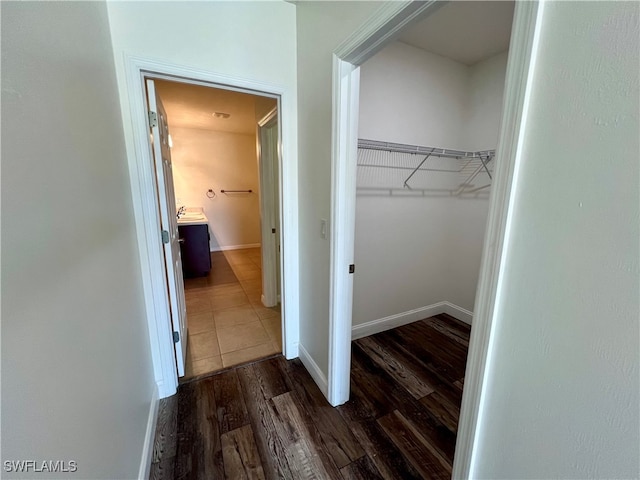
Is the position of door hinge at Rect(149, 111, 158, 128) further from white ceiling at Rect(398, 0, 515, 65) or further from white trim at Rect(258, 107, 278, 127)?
white ceiling at Rect(398, 0, 515, 65)

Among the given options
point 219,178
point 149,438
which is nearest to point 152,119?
point 149,438

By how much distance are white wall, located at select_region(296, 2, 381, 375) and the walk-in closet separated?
54 cm

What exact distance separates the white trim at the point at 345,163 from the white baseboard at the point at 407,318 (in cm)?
78

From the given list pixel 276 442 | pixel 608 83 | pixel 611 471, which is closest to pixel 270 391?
pixel 276 442

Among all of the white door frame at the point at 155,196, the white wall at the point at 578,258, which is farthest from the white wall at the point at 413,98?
the white wall at the point at 578,258

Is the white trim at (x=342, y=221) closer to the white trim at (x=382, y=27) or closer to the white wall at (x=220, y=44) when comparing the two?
the white trim at (x=382, y=27)

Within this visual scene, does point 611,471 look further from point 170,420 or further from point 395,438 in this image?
point 170,420

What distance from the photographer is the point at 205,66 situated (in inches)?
63.2

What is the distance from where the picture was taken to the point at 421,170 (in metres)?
2.46

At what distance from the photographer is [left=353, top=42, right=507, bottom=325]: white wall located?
7.25ft

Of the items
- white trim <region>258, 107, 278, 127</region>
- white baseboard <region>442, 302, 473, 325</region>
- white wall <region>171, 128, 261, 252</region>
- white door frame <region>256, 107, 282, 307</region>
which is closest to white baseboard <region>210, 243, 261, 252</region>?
white wall <region>171, 128, 261, 252</region>

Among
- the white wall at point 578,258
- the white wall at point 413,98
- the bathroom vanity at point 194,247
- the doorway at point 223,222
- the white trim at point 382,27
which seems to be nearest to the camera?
the white wall at point 578,258

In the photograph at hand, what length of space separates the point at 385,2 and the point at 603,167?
100 cm

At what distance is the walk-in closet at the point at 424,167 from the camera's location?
85.1 inches
